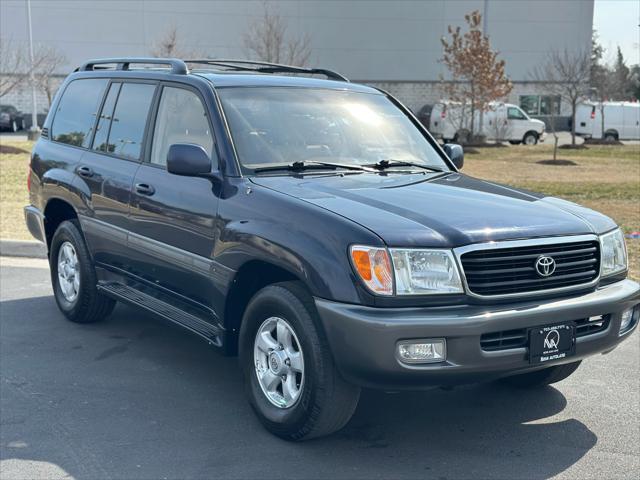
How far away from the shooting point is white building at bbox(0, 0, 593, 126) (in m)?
43.8

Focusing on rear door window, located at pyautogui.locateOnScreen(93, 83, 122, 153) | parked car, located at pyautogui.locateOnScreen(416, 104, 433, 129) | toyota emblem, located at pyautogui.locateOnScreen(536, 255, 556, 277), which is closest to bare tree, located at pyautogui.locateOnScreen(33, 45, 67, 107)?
parked car, located at pyautogui.locateOnScreen(416, 104, 433, 129)

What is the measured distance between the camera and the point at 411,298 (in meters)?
4.02

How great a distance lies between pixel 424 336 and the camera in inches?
155

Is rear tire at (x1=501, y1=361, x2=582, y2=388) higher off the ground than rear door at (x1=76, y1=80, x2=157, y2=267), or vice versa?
rear door at (x1=76, y1=80, x2=157, y2=267)

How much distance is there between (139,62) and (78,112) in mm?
836

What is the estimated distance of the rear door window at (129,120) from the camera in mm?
5863

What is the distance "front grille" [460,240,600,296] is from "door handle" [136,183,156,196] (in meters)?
2.26

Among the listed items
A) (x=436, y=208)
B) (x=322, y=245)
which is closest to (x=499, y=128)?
(x=436, y=208)

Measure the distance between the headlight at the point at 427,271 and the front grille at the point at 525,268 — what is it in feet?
0.24

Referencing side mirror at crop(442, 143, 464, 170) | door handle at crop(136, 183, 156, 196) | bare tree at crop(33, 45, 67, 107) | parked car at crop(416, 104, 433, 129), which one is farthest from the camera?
parked car at crop(416, 104, 433, 129)

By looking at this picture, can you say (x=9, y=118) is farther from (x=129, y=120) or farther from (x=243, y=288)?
(x=243, y=288)

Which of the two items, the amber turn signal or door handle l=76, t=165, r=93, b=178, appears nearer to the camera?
the amber turn signal

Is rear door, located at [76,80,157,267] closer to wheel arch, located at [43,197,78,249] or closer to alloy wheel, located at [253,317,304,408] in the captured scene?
wheel arch, located at [43,197,78,249]

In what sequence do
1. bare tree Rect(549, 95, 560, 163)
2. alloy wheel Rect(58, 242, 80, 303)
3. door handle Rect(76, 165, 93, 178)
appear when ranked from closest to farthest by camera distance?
door handle Rect(76, 165, 93, 178) → alloy wheel Rect(58, 242, 80, 303) → bare tree Rect(549, 95, 560, 163)
